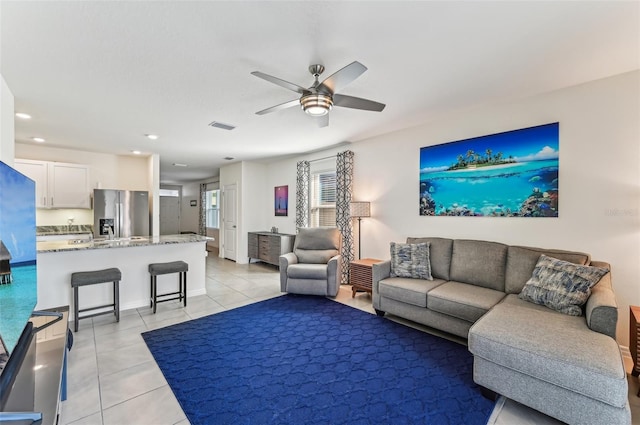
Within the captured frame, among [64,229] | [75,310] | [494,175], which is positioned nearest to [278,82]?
[494,175]

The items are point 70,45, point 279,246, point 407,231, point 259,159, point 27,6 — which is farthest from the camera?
point 259,159

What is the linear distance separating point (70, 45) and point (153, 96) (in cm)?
90

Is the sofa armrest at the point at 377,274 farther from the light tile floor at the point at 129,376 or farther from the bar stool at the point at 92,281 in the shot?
the bar stool at the point at 92,281

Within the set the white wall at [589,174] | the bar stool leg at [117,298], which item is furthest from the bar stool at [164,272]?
the white wall at [589,174]

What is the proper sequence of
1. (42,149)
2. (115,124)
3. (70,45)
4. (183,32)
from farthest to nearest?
(42,149)
(115,124)
(70,45)
(183,32)

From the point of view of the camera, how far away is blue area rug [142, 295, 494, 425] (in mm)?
1855

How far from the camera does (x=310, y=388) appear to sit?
2.10m

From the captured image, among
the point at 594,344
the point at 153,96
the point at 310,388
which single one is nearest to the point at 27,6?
the point at 153,96

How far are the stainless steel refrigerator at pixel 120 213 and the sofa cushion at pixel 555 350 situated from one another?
19.8 feet

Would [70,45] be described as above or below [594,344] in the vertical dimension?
above

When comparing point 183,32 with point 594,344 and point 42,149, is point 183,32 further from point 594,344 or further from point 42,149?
point 42,149

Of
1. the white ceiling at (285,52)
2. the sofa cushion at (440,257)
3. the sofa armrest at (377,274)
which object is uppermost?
the white ceiling at (285,52)

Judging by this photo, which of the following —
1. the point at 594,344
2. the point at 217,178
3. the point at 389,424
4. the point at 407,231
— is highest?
the point at 217,178

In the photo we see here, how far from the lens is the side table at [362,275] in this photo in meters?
4.01
